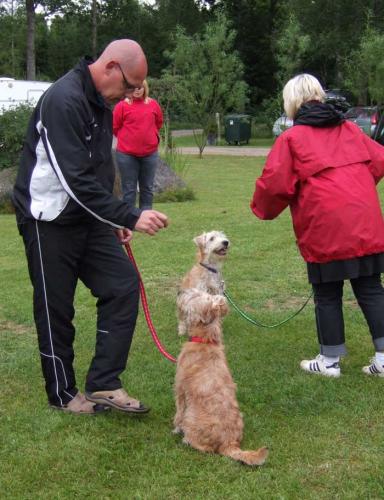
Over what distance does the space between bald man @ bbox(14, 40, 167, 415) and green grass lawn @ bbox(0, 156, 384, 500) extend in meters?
0.28

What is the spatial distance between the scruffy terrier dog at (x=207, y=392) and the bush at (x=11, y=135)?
10157 millimetres

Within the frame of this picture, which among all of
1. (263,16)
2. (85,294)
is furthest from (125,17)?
(85,294)

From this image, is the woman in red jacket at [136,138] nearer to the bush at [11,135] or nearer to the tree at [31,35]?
the bush at [11,135]

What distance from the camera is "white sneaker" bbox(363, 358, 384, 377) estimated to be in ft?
14.9

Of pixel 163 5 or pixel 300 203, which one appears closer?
pixel 300 203

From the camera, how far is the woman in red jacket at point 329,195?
13.9 feet

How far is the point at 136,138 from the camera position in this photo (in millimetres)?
8383

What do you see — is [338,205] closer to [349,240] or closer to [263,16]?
[349,240]

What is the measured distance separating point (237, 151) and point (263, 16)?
2098 cm

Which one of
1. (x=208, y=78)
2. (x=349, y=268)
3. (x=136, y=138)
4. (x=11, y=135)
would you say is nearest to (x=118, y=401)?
(x=349, y=268)

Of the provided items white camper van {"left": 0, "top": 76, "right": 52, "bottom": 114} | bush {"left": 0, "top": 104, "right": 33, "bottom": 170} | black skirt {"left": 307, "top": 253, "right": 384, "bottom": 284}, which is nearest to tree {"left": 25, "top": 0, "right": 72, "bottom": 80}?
white camper van {"left": 0, "top": 76, "right": 52, "bottom": 114}

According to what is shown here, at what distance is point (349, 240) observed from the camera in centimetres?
422

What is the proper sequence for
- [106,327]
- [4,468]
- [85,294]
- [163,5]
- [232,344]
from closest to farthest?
[4,468] → [106,327] → [232,344] → [85,294] → [163,5]

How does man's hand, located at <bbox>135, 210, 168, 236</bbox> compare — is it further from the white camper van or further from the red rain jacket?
the white camper van
